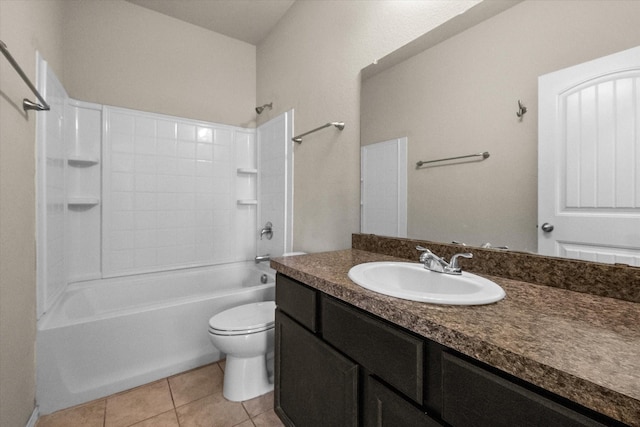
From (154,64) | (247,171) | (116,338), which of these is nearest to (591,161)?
(116,338)

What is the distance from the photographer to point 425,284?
1.02 meters

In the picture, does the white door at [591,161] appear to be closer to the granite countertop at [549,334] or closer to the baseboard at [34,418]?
the granite countertop at [549,334]

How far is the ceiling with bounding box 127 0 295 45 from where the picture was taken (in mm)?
2178

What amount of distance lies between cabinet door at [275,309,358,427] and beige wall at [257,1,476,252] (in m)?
0.70

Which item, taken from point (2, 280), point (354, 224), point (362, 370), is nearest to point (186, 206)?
point (2, 280)

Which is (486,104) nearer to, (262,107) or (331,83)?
(331,83)

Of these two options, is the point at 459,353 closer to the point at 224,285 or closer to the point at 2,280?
the point at 2,280

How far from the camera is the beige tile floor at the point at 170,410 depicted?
1.38 meters

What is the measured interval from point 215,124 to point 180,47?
2.23 feet

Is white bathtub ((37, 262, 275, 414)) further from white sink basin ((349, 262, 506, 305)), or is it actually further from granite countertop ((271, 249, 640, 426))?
granite countertop ((271, 249, 640, 426))

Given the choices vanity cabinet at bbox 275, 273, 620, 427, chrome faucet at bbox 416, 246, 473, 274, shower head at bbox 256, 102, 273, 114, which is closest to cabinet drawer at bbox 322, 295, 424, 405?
vanity cabinet at bbox 275, 273, 620, 427

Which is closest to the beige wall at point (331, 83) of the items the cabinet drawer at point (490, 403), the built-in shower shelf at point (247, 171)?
the built-in shower shelf at point (247, 171)

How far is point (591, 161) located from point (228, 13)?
2.62 m

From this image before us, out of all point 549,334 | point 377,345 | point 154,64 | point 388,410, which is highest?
point 154,64
